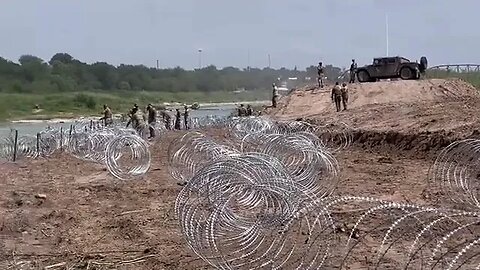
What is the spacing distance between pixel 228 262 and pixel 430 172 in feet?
33.2

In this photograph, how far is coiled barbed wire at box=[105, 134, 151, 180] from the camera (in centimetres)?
1770

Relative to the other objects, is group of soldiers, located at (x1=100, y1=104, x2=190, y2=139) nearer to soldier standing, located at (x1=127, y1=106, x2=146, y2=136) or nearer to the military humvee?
soldier standing, located at (x1=127, y1=106, x2=146, y2=136)

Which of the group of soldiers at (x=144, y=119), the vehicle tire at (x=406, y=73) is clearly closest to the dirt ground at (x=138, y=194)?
the group of soldiers at (x=144, y=119)

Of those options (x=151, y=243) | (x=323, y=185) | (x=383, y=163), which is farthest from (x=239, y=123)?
(x=151, y=243)

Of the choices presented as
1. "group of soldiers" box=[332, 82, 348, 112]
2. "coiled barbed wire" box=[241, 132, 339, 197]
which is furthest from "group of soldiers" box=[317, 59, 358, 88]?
"coiled barbed wire" box=[241, 132, 339, 197]

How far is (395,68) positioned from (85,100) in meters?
42.4

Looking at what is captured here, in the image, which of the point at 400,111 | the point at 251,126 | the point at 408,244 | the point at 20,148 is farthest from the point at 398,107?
the point at 408,244

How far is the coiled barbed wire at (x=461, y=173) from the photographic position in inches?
512

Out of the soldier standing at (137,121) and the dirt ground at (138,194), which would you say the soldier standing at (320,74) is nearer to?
the dirt ground at (138,194)

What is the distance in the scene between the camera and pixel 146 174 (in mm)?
19125

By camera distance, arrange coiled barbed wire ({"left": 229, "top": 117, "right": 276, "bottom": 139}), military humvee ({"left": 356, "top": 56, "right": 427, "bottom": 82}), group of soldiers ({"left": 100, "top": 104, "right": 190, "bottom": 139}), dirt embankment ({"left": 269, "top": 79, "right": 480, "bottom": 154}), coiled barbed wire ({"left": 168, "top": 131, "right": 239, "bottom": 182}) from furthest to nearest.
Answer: military humvee ({"left": 356, "top": 56, "right": 427, "bottom": 82})
group of soldiers ({"left": 100, "top": 104, "right": 190, "bottom": 139})
coiled barbed wire ({"left": 229, "top": 117, "right": 276, "bottom": 139})
dirt embankment ({"left": 269, "top": 79, "right": 480, "bottom": 154})
coiled barbed wire ({"left": 168, "top": 131, "right": 239, "bottom": 182})

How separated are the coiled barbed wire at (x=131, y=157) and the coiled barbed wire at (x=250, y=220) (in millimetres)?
7973

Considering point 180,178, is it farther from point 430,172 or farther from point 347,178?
point 430,172

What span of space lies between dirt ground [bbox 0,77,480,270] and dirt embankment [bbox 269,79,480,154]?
0.06 meters
